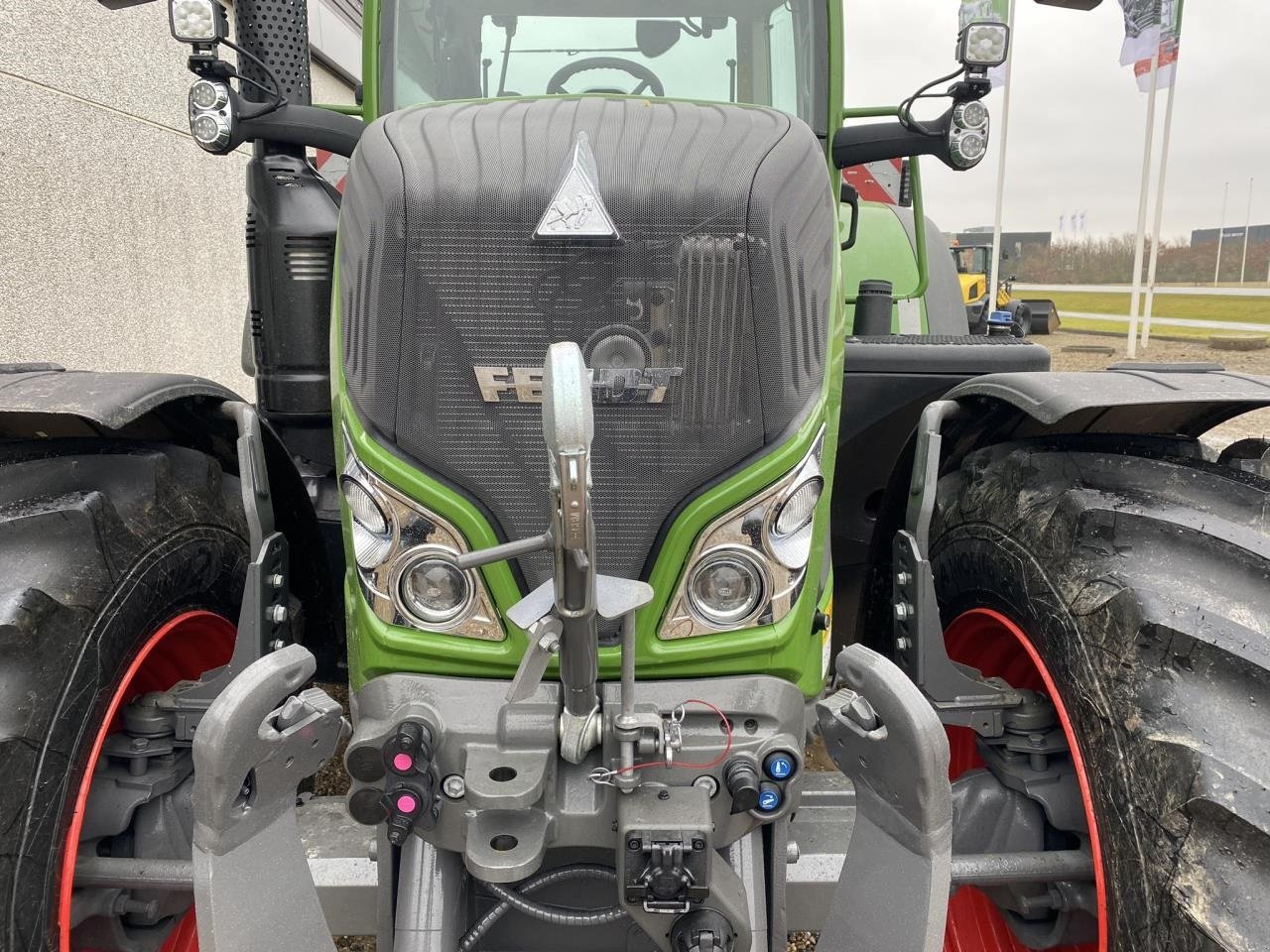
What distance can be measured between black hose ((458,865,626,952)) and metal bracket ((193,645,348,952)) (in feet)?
0.77

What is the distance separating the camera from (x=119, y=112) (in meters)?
6.69

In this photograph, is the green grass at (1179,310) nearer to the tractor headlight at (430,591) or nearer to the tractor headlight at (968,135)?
the tractor headlight at (968,135)

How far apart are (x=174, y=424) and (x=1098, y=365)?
659 inches

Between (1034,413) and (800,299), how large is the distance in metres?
0.49

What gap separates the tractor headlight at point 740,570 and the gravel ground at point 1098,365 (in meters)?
1.28

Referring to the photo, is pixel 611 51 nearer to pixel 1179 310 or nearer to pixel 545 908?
pixel 545 908

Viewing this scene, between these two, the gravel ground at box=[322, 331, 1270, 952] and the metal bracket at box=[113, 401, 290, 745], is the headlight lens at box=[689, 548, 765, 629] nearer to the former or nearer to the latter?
the metal bracket at box=[113, 401, 290, 745]

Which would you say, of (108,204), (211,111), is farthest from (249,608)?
(108,204)

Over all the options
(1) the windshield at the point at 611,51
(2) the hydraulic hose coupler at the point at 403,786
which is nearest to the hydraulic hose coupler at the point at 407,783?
(2) the hydraulic hose coupler at the point at 403,786

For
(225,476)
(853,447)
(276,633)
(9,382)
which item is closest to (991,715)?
(853,447)

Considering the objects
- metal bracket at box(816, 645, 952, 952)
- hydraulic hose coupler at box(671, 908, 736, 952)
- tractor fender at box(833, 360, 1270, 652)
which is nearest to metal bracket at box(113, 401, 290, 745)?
hydraulic hose coupler at box(671, 908, 736, 952)

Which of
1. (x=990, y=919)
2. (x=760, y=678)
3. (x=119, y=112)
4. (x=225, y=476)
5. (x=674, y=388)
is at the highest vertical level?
(x=119, y=112)

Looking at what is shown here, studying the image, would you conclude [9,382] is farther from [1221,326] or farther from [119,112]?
[1221,326]

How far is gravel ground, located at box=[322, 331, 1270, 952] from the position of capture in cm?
271
